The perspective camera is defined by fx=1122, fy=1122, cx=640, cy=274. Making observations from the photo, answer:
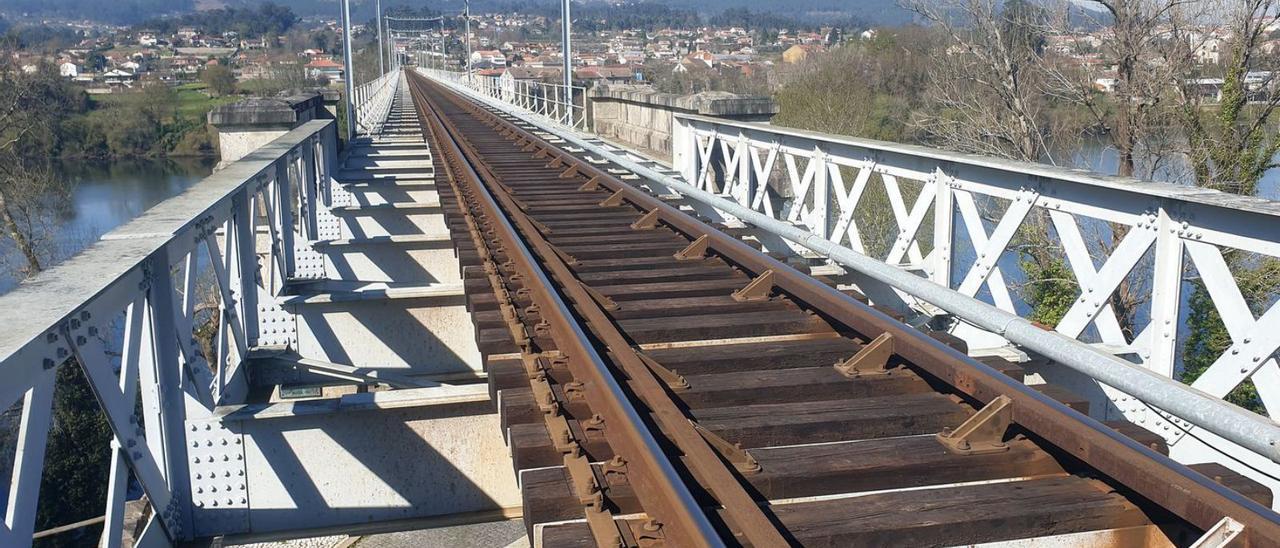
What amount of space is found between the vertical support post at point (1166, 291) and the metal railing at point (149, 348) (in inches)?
159

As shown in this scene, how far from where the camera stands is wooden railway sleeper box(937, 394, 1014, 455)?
12.7 feet

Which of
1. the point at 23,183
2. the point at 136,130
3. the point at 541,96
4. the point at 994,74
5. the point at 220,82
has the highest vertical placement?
the point at 994,74

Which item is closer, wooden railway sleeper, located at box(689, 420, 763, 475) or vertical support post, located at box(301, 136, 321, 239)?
wooden railway sleeper, located at box(689, 420, 763, 475)

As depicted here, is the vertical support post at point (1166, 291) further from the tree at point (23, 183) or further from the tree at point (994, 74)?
the tree at point (23, 183)

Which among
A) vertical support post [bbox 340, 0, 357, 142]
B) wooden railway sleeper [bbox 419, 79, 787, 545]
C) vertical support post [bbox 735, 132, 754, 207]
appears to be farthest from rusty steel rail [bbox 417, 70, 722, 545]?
vertical support post [bbox 340, 0, 357, 142]

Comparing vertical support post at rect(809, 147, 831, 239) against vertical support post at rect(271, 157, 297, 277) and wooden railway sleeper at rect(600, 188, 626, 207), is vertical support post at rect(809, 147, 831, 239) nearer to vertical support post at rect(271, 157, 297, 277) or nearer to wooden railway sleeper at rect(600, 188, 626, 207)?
wooden railway sleeper at rect(600, 188, 626, 207)

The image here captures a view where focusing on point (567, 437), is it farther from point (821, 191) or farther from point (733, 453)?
point (821, 191)

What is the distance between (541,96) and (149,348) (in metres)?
27.7

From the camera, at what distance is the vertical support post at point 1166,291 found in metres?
4.79

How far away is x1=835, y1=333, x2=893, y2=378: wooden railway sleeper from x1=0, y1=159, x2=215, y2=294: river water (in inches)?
1432

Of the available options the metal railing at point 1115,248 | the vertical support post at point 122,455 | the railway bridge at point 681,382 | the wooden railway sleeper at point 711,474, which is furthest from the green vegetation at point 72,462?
the wooden railway sleeper at point 711,474

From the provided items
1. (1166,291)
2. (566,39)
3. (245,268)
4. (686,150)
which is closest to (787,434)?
(1166,291)

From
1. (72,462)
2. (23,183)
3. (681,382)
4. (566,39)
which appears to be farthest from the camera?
(23,183)

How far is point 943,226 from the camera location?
6.77 m
